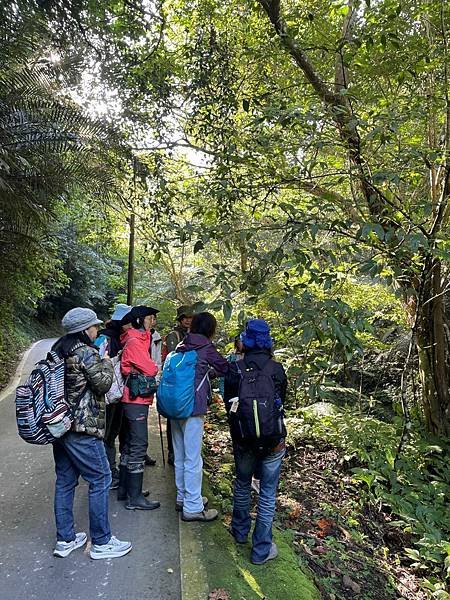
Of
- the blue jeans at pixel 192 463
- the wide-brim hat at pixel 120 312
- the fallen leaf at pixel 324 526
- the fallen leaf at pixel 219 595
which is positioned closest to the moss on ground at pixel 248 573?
the fallen leaf at pixel 219 595

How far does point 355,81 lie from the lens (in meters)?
6.52

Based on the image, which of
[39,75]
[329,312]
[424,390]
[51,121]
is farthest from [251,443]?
[39,75]

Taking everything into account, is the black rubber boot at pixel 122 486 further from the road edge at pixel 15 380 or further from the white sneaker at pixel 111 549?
the road edge at pixel 15 380

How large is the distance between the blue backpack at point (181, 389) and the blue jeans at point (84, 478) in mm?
634

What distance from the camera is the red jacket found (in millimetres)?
4246

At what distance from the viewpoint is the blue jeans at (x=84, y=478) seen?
3.48 m

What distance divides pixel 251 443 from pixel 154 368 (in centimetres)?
128

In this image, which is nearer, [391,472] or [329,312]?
[329,312]

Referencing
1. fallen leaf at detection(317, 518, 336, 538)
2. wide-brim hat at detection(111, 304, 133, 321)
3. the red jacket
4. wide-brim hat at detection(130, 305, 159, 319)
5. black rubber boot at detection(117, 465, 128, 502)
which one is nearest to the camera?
the red jacket

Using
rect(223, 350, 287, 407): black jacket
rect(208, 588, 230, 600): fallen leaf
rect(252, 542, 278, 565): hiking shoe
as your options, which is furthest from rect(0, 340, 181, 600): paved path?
rect(223, 350, 287, 407): black jacket

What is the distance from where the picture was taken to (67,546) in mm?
3600

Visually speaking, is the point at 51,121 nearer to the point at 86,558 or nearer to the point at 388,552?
the point at 86,558

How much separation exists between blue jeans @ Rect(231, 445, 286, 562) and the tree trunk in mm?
4137

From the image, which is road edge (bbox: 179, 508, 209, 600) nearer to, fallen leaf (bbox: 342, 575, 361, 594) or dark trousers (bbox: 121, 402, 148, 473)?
dark trousers (bbox: 121, 402, 148, 473)
